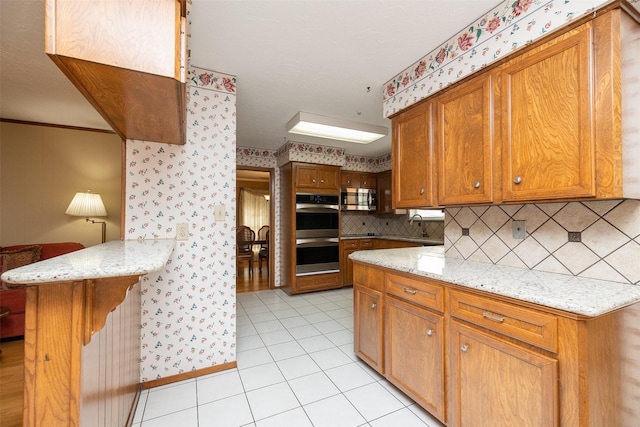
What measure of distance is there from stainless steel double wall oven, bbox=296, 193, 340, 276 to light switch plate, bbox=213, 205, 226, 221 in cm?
197

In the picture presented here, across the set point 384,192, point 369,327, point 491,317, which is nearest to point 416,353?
point 369,327

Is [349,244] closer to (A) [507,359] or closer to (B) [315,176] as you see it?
(B) [315,176]

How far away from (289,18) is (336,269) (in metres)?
3.55

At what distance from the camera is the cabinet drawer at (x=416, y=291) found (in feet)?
4.86

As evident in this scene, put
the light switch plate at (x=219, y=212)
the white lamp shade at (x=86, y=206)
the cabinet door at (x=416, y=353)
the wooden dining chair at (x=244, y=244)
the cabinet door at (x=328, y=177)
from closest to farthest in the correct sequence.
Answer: the cabinet door at (x=416, y=353), the light switch plate at (x=219, y=212), the white lamp shade at (x=86, y=206), the cabinet door at (x=328, y=177), the wooden dining chair at (x=244, y=244)

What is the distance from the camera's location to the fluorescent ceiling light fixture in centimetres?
292

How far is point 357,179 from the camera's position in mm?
4953

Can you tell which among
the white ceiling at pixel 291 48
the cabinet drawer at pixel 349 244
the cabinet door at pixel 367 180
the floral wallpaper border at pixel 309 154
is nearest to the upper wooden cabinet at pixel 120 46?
the white ceiling at pixel 291 48

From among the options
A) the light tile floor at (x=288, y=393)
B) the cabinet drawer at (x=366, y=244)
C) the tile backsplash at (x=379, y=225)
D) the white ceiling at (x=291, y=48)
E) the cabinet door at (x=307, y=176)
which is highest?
the white ceiling at (x=291, y=48)

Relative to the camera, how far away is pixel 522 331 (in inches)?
43.3

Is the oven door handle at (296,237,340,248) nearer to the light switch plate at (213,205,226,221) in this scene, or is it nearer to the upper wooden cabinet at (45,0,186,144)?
the light switch plate at (213,205,226,221)

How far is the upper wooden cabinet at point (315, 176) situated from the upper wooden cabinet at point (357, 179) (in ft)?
1.17

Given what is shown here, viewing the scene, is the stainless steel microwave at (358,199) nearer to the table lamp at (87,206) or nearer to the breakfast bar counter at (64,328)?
the table lamp at (87,206)

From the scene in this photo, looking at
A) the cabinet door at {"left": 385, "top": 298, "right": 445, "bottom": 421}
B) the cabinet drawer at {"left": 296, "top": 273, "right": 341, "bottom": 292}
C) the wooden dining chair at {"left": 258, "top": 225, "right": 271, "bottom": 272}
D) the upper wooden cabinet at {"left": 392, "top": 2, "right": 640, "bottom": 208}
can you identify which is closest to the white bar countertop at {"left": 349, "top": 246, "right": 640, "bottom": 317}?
the cabinet door at {"left": 385, "top": 298, "right": 445, "bottom": 421}
